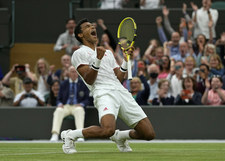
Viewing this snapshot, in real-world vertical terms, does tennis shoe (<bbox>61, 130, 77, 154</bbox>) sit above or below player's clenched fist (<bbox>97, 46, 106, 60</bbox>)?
below

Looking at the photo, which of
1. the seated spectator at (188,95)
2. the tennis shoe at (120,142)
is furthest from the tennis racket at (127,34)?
the seated spectator at (188,95)

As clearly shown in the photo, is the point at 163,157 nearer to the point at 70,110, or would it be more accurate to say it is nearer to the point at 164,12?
the point at 70,110

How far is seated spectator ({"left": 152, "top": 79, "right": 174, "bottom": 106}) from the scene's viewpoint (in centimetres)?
1523

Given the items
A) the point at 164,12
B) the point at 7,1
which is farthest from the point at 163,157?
the point at 7,1

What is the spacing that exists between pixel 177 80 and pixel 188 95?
0.52 m

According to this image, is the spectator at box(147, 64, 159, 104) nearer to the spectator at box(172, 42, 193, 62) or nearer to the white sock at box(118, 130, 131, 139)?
the spectator at box(172, 42, 193, 62)

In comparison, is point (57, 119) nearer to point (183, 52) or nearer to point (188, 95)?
point (188, 95)

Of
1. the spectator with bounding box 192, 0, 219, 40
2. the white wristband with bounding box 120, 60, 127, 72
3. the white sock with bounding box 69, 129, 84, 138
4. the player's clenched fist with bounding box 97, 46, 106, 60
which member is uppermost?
the spectator with bounding box 192, 0, 219, 40

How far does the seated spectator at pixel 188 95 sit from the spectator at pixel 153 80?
0.69 metres

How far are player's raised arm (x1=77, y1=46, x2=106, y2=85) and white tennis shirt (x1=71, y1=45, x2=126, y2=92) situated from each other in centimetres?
10

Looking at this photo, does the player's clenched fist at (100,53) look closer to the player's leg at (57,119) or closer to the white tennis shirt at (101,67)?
the white tennis shirt at (101,67)

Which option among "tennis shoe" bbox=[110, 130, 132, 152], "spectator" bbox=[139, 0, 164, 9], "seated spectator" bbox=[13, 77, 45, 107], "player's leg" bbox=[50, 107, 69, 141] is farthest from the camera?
"spectator" bbox=[139, 0, 164, 9]

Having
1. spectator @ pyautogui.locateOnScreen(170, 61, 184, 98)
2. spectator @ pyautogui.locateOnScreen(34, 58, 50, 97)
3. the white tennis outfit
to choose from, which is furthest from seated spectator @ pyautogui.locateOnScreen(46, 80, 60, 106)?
the white tennis outfit

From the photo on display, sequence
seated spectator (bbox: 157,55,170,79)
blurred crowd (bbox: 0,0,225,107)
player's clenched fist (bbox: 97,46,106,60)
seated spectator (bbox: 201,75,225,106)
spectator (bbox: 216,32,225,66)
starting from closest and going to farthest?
player's clenched fist (bbox: 97,46,106,60) < seated spectator (bbox: 201,75,225,106) < blurred crowd (bbox: 0,0,225,107) < seated spectator (bbox: 157,55,170,79) < spectator (bbox: 216,32,225,66)
